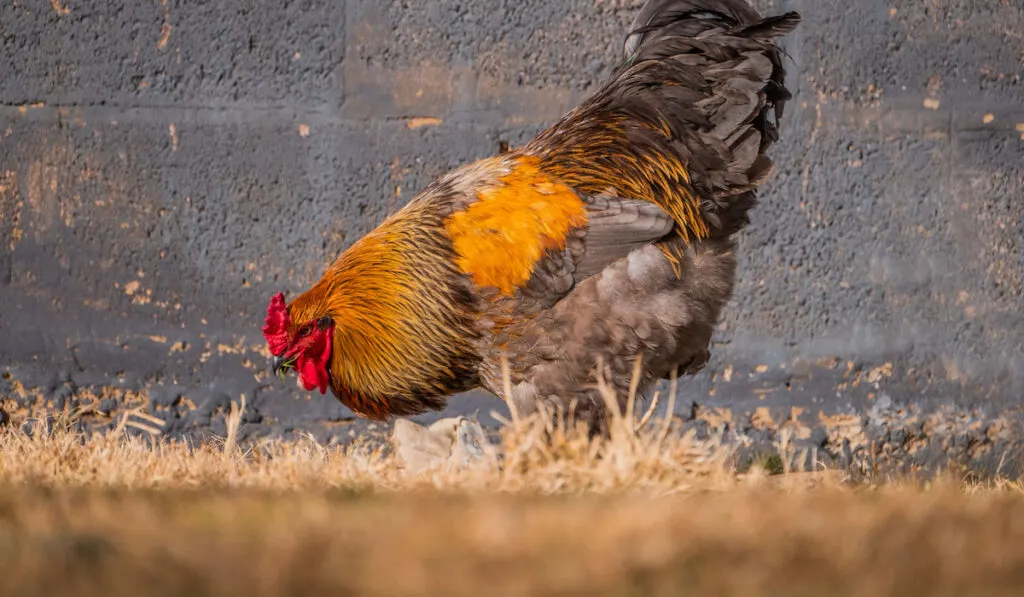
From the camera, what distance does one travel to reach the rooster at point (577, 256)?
4016 mm

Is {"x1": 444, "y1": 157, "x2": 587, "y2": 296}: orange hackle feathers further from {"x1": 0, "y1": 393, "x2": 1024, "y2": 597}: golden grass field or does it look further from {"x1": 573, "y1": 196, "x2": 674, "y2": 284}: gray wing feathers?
{"x1": 0, "y1": 393, "x2": 1024, "y2": 597}: golden grass field

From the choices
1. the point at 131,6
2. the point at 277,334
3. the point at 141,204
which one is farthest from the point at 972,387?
the point at 131,6

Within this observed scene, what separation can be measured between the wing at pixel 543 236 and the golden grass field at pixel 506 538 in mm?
1114

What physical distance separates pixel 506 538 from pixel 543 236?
7.17 ft

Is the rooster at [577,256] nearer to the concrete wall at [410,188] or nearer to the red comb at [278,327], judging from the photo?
the red comb at [278,327]

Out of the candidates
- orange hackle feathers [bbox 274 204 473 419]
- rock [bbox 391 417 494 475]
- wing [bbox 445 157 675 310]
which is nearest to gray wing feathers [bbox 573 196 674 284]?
wing [bbox 445 157 675 310]

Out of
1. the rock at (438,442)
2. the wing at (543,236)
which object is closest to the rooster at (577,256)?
the wing at (543,236)

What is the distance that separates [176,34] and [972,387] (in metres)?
4.78

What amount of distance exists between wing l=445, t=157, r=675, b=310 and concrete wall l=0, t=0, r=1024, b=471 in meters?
1.51

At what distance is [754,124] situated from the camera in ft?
14.6

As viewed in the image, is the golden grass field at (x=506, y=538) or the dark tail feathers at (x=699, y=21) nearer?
the golden grass field at (x=506, y=538)

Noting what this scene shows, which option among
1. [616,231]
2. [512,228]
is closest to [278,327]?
[512,228]

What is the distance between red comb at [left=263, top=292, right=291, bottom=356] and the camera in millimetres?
4207

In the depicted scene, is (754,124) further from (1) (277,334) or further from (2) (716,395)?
(1) (277,334)
